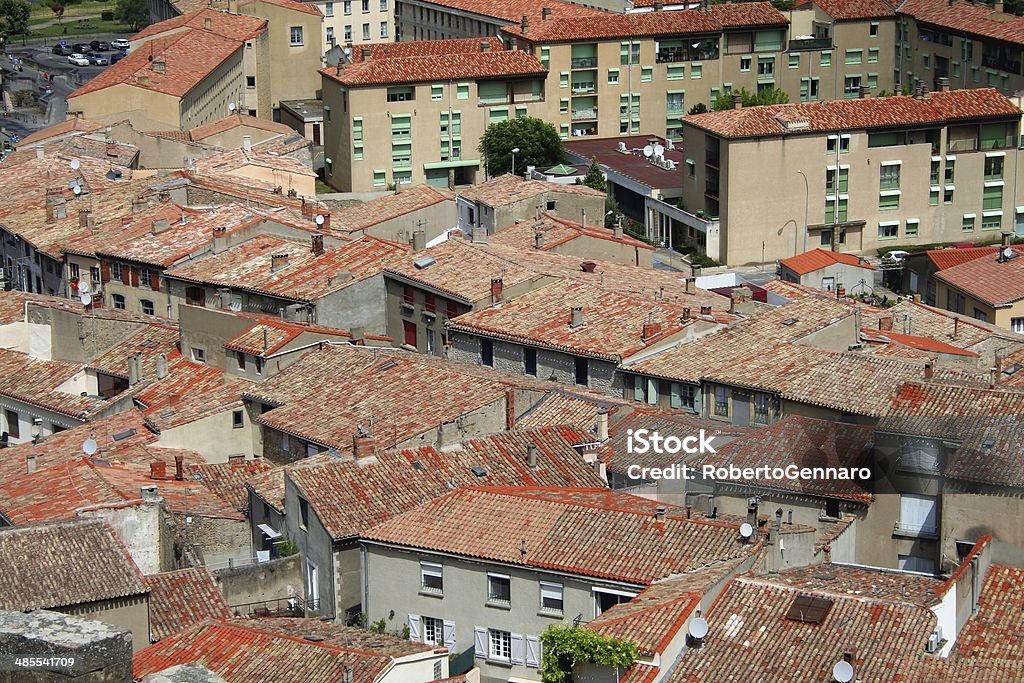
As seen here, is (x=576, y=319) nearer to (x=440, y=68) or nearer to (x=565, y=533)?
(x=565, y=533)

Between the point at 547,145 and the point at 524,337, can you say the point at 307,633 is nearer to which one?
the point at 524,337

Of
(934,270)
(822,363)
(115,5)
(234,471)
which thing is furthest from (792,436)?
(115,5)

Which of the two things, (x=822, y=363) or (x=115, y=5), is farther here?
(x=115, y=5)

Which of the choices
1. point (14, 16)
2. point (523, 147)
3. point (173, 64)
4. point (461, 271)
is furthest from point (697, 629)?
point (14, 16)

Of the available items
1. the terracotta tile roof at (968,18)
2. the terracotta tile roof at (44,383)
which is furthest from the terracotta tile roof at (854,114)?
the terracotta tile roof at (44,383)

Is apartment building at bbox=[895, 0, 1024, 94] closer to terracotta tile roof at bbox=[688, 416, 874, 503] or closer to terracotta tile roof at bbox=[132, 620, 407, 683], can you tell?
terracotta tile roof at bbox=[688, 416, 874, 503]

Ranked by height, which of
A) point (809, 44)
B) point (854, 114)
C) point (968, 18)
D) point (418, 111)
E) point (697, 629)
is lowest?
point (697, 629)

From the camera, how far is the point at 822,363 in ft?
188

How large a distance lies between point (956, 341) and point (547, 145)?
44.1m

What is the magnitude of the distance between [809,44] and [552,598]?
82.3m

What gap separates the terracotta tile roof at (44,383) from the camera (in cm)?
6481

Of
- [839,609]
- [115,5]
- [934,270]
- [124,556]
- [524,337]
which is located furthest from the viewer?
[115,5]

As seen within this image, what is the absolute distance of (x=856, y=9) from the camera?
122 meters

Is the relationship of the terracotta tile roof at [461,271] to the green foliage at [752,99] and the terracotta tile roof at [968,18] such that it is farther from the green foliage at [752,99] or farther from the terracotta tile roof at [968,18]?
the terracotta tile roof at [968,18]
